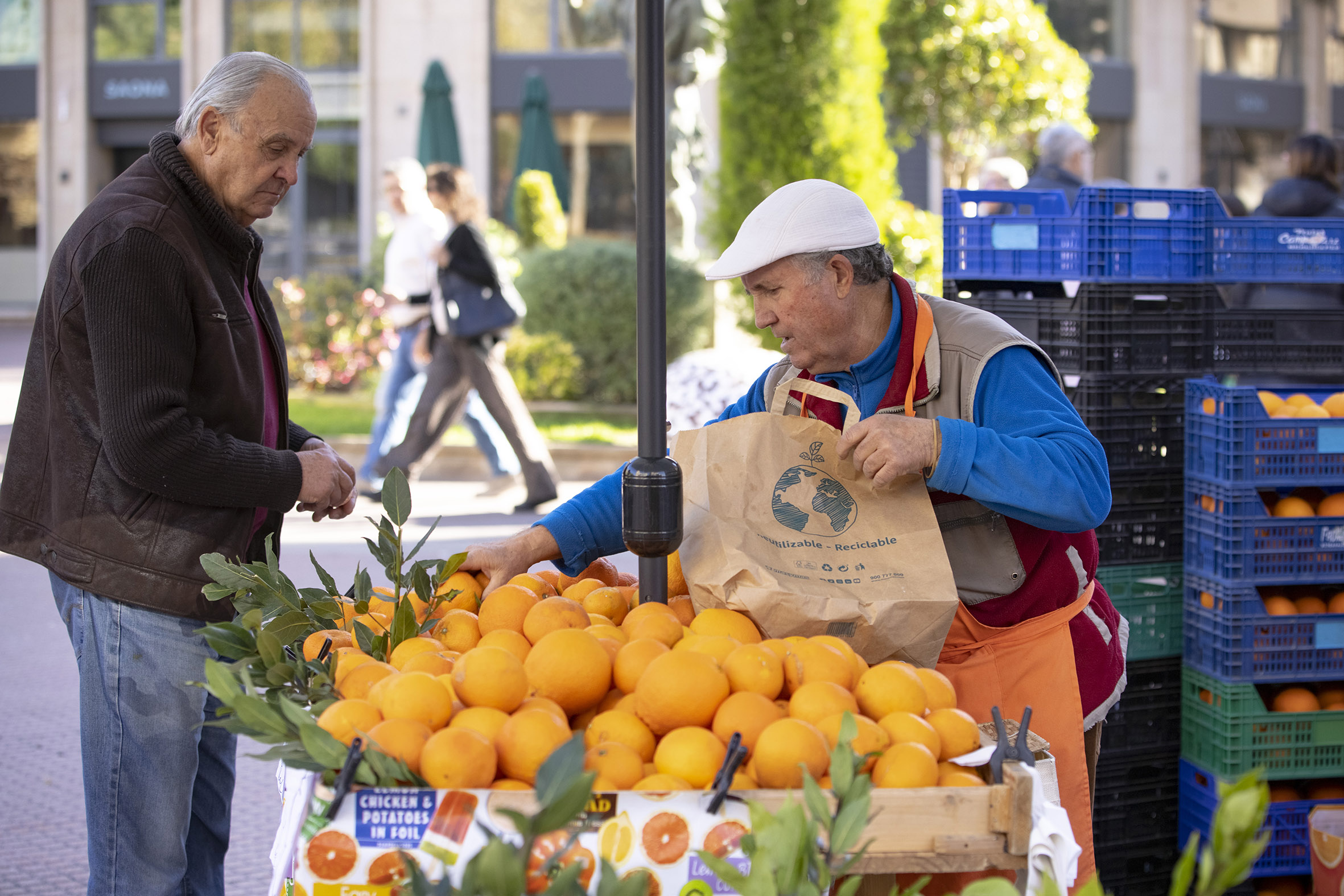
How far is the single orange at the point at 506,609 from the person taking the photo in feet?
6.97

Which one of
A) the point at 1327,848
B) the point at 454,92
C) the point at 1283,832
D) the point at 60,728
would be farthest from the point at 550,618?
the point at 454,92

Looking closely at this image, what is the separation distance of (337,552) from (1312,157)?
5955mm

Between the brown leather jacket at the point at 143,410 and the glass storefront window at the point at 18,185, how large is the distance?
28575 mm

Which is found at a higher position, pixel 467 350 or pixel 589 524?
pixel 467 350

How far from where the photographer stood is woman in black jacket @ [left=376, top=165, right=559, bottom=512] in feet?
27.3

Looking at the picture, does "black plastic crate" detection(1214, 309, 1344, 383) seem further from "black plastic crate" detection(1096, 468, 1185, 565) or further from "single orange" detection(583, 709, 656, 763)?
"single orange" detection(583, 709, 656, 763)

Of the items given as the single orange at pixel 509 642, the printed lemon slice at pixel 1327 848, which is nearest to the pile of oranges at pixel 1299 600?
the printed lemon slice at pixel 1327 848

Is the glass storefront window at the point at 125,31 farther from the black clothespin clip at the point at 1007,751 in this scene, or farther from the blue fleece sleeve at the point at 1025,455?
the black clothespin clip at the point at 1007,751

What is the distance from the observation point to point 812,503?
219cm

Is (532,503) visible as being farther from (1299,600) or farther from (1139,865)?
(1299,600)

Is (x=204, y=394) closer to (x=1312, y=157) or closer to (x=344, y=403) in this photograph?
(x=1312, y=157)

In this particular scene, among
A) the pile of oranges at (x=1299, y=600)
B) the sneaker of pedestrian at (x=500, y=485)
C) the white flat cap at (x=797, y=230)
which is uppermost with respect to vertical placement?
the white flat cap at (x=797, y=230)

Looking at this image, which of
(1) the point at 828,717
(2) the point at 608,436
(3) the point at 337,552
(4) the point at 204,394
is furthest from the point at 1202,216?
(2) the point at 608,436

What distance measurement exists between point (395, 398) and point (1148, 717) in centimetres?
625
